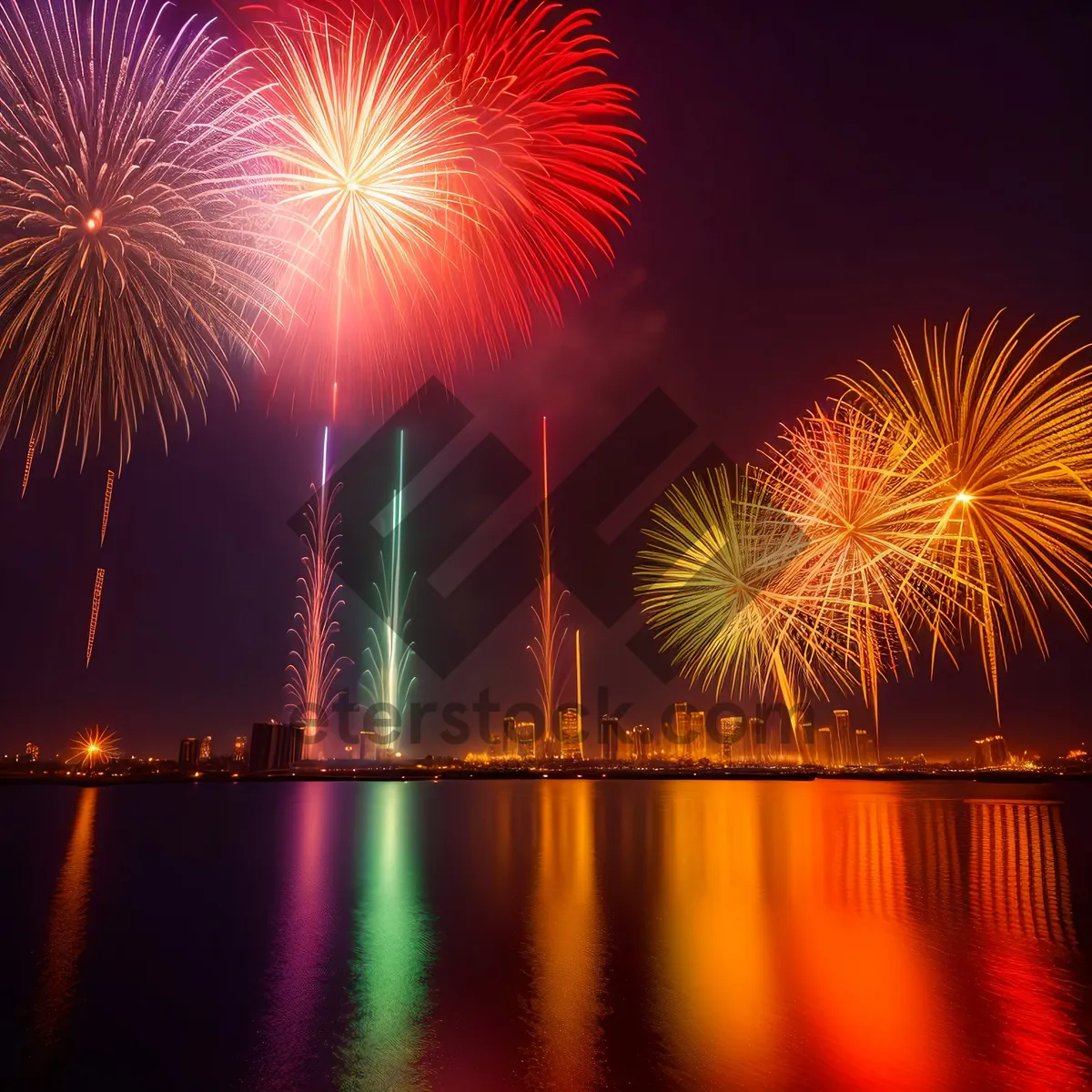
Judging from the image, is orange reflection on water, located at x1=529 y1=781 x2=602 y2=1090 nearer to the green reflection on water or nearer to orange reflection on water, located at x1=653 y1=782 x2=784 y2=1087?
orange reflection on water, located at x1=653 y1=782 x2=784 y2=1087

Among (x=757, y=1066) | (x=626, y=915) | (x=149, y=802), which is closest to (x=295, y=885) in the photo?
(x=626, y=915)

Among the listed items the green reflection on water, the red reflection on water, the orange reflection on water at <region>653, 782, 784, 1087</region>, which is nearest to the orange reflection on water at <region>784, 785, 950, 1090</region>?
the orange reflection on water at <region>653, 782, 784, 1087</region>

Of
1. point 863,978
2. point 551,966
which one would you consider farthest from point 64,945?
point 863,978

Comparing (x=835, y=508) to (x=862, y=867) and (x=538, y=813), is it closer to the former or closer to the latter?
(x=862, y=867)

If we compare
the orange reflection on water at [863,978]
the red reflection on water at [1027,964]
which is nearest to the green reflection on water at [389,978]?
the orange reflection on water at [863,978]

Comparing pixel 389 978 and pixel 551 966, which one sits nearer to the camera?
pixel 389 978

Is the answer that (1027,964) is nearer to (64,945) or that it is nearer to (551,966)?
(551,966)
